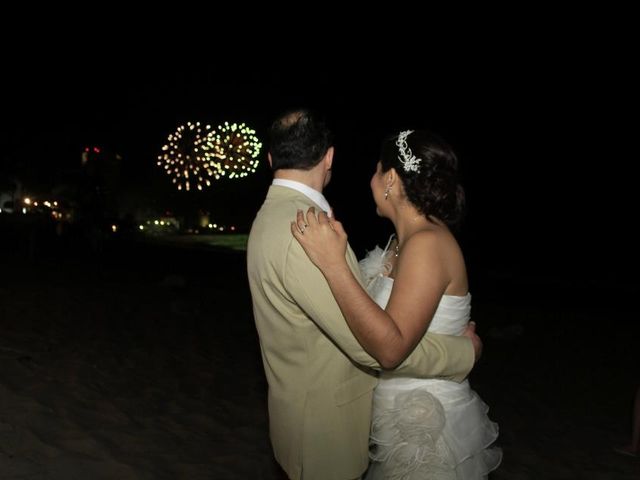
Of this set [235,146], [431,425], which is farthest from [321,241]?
[235,146]

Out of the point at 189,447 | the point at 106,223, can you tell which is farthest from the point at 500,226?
the point at 189,447

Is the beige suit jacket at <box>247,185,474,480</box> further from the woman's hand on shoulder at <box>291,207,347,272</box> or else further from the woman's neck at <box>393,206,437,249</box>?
the woman's neck at <box>393,206,437,249</box>

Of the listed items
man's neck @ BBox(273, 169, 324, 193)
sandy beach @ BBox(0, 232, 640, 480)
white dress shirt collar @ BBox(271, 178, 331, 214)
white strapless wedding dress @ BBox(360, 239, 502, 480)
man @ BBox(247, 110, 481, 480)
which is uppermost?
man's neck @ BBox(273, 169, 324, 193)

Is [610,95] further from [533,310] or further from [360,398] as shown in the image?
[360,398]

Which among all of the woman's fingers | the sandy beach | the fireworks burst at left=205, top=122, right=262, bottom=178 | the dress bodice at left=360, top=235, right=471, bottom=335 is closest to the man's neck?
the woman's fingers

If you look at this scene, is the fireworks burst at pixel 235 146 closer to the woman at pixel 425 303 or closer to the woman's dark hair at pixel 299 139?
the woman at pixel 425 303

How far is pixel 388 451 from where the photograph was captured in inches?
89.0

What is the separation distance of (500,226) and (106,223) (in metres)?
18.3

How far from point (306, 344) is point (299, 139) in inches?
22.7

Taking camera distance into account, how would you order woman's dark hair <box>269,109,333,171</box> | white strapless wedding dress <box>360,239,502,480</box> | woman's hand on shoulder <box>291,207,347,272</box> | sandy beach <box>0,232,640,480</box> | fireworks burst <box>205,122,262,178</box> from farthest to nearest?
fireworks burst <box>205,122,262,178</box> < sandy beach <box>0,232,640,480</box> < white strapless wedding dress <box>360,239,502,480</box> < woman's dark hair <box>269,109,333,171</box> < woman's hand on shoulder <box>291,207,347,272</box>

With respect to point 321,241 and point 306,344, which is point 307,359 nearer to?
point 306,344

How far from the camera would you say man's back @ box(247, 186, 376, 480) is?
1908mm

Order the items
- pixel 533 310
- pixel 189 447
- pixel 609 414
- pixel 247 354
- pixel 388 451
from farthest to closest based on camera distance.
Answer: pixel 533 310, pixel 247 354, pixel 609 414, pixel 189 447, pixel 388 451

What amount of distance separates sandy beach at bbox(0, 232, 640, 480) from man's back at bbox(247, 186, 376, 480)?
58cm
